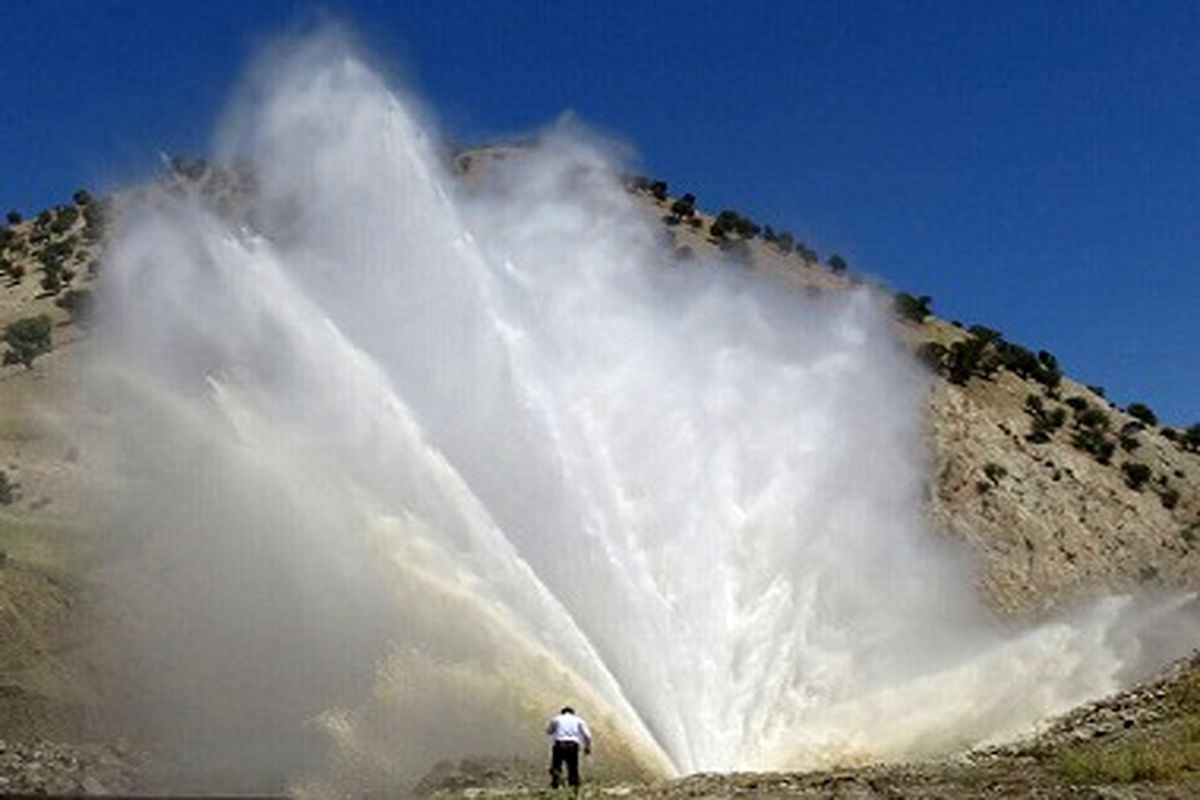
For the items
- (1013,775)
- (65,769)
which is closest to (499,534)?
(65,769)

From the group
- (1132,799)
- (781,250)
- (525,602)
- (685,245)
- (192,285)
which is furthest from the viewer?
(781,250)

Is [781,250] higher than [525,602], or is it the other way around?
[781,250]

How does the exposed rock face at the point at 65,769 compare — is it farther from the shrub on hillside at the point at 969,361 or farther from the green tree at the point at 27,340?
the shrub on hillside at the point at 969,361

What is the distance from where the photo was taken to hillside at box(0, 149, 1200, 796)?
45250mm

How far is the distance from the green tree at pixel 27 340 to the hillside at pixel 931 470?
0.18m

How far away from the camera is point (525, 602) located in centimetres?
3419

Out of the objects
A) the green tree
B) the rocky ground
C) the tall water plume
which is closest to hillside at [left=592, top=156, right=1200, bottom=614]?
the tall water plume

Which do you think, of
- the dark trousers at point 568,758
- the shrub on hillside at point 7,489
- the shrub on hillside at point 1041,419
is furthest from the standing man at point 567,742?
the shrub on hillside at point 1041,419

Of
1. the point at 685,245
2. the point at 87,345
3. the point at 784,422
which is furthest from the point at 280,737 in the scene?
the point at 685,245

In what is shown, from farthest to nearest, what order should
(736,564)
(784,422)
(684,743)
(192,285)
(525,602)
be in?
(192,285) → (784,422) → (736,564) → (525,602) → (684,743)

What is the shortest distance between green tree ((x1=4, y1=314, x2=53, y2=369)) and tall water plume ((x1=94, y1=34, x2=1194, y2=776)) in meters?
36.4

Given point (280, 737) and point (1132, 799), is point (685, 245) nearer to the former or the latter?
point (280, 737)

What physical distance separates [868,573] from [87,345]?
2205 inches

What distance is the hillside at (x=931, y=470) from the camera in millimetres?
45250
